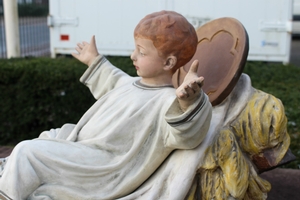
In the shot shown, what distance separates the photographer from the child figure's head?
239 cm

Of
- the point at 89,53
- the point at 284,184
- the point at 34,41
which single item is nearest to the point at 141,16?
the point at 284,184

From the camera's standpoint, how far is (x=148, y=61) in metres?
2.49

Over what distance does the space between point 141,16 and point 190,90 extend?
4979mm

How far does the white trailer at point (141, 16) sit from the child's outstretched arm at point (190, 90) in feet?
15.4

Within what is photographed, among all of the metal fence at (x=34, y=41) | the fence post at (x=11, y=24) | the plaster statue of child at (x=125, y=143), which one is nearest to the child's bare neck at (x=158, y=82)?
the plaster statue of child at (x=125, y=143)

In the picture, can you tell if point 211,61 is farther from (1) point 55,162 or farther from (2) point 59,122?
(2) point 59,122

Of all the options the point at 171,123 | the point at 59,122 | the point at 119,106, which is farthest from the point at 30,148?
the point at 59,122

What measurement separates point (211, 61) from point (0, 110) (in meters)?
3.24

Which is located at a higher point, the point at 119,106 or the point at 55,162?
the point at 119,106

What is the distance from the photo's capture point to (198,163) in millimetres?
2414

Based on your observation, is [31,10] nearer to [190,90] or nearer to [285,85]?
[285,85]

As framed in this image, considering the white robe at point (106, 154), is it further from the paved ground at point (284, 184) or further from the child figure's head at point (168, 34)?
the paved ground at point (284, 184)

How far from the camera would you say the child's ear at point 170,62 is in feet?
8.13

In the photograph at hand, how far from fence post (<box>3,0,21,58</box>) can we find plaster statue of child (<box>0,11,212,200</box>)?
4439 millimetres
